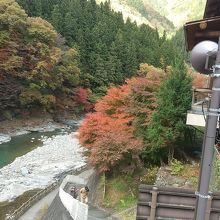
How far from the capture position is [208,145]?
12.7ft

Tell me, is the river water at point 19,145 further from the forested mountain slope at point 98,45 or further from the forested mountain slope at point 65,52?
the forested mountain slope at point 98,45

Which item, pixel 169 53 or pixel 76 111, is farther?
pixel 169 53

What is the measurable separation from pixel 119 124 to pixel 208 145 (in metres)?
17.3

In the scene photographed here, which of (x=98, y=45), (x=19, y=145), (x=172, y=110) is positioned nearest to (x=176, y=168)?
(x=172, y=110)

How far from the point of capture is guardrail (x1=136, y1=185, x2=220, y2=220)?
4988mm

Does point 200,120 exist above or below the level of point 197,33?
below

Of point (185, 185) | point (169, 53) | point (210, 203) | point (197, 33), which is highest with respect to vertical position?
point (169, 53)

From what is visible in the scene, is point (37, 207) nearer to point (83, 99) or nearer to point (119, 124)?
point (119, 124)

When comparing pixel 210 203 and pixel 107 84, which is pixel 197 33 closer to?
pixel 210 203

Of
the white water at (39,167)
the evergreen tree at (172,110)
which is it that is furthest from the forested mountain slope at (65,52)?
the evergreen tree at (172,110)

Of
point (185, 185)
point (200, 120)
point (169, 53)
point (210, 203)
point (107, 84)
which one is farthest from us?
point (169, 53)

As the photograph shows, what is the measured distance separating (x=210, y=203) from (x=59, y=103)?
1946 inches

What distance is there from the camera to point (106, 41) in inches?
2598

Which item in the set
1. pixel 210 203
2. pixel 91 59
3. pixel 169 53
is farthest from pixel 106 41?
pixel 210 203
